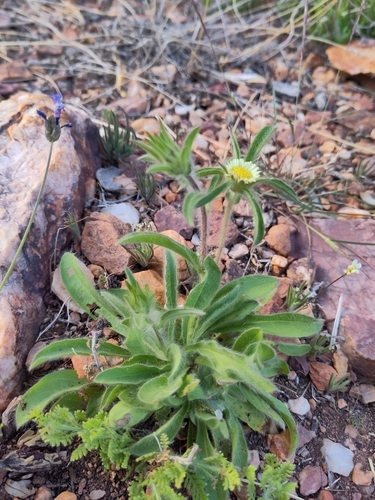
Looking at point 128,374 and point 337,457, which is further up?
point 128,374

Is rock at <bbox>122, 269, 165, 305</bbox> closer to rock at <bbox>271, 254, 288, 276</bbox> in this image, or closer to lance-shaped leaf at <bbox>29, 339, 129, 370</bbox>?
lance-shaped leaf at <bbox>29, 339, 129, 370</bbox>

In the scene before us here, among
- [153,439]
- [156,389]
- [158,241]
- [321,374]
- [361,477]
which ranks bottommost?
[361,477]

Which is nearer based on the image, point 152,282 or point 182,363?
point 182,363

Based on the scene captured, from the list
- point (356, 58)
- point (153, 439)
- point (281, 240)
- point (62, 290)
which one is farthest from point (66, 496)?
point (356, 58)

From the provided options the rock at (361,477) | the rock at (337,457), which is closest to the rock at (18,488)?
the rock at (337,457)

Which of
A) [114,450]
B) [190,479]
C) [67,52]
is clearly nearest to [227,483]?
[190,479]

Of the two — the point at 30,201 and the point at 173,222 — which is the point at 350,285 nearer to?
the point at 173,222

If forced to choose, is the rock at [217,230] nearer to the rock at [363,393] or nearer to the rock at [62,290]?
the rock at [62,290]
